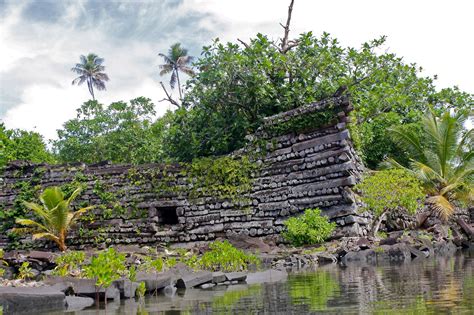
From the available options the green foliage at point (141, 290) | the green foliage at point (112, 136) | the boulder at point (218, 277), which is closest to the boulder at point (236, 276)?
the boulder at point (218, 277)

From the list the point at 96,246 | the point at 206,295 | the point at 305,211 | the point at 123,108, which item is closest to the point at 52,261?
the point at 96,246

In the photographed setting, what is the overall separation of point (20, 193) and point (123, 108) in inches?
634

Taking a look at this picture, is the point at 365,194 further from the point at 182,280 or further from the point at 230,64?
the point at 182,280

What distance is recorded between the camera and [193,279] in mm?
7883

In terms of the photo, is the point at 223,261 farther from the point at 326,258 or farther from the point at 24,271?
the point at 24,271

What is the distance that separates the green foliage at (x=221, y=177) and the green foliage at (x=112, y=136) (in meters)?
12.3

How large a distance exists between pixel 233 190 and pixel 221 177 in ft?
2.20

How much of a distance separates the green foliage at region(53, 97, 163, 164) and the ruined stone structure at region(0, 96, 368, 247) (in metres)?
10.7

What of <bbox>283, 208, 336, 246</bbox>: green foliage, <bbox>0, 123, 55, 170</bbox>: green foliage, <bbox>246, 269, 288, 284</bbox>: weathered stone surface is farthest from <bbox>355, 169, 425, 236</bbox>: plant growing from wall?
<bbox>0, 123, 55, 170</bbox>: green foliage

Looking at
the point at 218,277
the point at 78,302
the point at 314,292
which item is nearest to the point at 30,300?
the point at 78,302

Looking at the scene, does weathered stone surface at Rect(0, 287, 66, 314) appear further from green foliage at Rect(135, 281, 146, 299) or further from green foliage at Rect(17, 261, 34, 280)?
green foliage at Rect(17, 261, 34, 280)

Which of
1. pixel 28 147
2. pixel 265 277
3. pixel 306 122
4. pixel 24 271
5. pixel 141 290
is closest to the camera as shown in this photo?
pixel 141 290

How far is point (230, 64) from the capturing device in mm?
18422

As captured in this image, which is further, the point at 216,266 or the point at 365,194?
the point at 365,194
